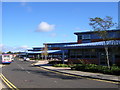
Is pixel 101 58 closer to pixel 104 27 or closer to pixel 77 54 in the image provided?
pixel 77 54

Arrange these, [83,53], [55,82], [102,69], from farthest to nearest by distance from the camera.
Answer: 1. [83,53]
2. [102,69]
3. [55,82]

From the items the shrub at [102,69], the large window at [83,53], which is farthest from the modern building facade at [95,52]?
the shrub at [102,69]

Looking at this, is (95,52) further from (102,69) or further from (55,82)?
(55,82)

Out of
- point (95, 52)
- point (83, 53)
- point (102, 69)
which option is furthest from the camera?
point (83, 53)

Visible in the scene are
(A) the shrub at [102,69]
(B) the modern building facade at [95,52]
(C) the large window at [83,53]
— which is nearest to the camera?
(A) the shrub at [102,69]

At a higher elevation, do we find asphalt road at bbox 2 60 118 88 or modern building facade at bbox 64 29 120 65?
modern building facade at bbox 64 29 120 65

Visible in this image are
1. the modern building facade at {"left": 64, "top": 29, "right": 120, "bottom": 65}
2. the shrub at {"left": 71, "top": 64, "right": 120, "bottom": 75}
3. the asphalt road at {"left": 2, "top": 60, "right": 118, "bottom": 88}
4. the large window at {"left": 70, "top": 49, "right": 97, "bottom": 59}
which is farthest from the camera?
the large window at {"left": 70, "top": 49, "right": 97, "bottom": 59}

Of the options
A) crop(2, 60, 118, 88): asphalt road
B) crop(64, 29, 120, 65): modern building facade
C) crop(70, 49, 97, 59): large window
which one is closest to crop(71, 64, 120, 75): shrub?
crop(2, 60, 118, 88): asphalt road

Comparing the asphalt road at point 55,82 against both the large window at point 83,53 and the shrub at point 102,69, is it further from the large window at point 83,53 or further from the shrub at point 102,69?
the large window at point 83,53

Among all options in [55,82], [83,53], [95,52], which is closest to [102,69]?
[55,82]

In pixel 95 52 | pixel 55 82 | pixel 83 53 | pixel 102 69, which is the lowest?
pixel 55 82

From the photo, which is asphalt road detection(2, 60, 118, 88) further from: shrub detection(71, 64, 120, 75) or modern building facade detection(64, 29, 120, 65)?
modern building facade detection(64, 29, 120, 65)

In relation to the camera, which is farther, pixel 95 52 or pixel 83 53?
pixel 83 53

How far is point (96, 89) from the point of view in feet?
35.8
